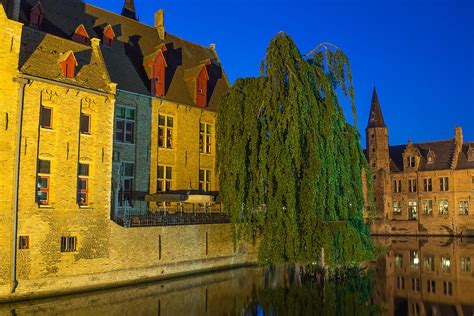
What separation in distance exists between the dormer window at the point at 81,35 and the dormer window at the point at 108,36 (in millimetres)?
1052

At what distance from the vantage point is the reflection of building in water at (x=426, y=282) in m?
15.2

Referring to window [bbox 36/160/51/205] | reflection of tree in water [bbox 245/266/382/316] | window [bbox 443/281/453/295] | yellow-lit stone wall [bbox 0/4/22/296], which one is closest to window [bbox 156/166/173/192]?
reflection of tree in water [bbox 245/266/382/316]

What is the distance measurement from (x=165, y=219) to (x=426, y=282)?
11466mm

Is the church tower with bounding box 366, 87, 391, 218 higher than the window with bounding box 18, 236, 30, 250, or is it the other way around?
the church tower with bounding box 366, 87, 391, 218

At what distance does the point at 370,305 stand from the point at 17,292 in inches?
449

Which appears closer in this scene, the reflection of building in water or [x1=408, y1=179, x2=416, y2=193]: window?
the reflection of building in water

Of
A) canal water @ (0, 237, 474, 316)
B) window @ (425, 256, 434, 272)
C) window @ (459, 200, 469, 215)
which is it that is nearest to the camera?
canal water @ (0, 237, 474, 316)

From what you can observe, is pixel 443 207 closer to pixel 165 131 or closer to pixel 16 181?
pixel 165 131

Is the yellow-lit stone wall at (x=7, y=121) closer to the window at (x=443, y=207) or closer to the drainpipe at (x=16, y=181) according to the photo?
the drainpipe at (x=16, y=181)

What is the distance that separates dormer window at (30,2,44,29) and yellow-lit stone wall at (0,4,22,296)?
5714mm

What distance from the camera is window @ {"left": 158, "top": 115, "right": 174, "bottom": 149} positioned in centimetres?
2369

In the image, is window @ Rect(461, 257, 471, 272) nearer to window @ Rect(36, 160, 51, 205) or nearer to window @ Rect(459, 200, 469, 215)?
window @ Rect(459, 200, 469, 215)

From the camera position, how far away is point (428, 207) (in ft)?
151

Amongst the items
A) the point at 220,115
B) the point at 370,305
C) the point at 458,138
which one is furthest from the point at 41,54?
the point at 458,138
